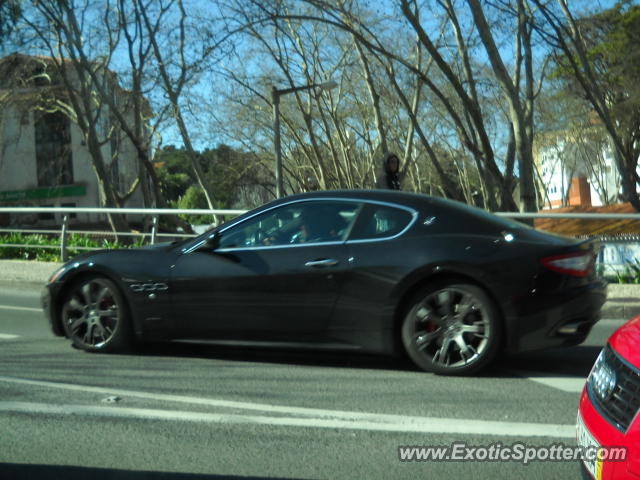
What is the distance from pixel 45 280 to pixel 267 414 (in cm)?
814

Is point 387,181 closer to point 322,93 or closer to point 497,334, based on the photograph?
point 497,334

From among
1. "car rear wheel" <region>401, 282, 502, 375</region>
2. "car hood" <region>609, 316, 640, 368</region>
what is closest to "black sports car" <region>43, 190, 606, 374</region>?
"car rear wheel" <region>401, 282, 502, 375</region>

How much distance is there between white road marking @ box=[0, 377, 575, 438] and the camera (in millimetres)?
4719

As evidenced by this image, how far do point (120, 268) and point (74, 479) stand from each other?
3.10 m

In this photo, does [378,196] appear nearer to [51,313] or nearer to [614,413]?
[51,313]

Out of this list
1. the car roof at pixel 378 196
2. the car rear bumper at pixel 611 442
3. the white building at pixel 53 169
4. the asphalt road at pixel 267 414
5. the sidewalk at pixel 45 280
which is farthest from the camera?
the white building at pixel 53 169

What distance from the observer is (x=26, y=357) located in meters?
7.00

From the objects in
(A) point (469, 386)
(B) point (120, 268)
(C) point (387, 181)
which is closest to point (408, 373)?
(A) point (469, 386)

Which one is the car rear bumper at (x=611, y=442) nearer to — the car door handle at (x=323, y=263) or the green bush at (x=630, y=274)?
the car door handle at (x=323, y=263)

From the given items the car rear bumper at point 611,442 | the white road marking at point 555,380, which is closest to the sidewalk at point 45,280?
the white road marking at point 555,380

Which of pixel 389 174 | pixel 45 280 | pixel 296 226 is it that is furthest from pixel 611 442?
pixel 45 280

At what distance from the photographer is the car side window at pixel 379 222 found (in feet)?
20.9

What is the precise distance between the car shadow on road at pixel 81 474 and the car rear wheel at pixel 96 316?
277 centimetres

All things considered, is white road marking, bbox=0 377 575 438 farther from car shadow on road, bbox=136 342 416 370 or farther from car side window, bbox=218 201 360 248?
car side window, bbox=218 201 360 248
